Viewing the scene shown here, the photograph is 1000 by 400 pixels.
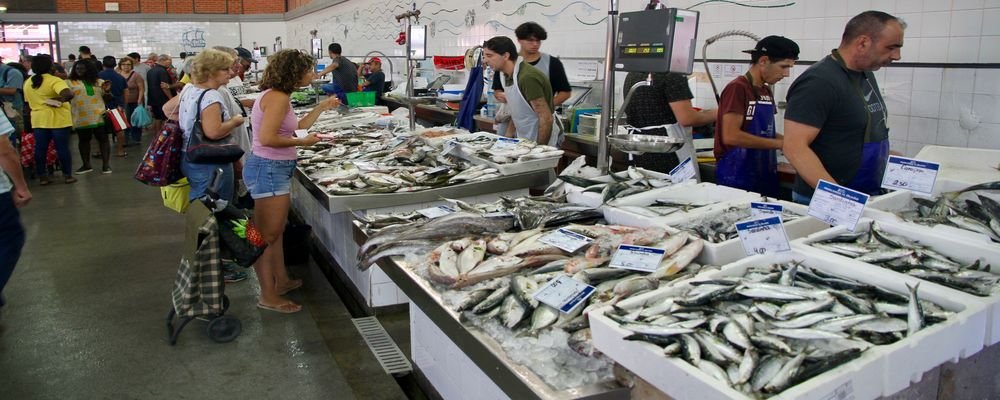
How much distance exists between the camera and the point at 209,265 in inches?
162

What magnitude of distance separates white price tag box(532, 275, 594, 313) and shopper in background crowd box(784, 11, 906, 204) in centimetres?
166

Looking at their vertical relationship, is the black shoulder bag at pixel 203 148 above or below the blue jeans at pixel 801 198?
above

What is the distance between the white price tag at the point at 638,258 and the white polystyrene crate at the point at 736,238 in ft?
0.56

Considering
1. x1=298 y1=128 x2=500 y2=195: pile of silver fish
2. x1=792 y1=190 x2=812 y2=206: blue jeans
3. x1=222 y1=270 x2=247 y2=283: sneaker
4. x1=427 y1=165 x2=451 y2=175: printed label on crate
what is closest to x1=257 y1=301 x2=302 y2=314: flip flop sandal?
x1=222 y1=270 x2=247 y2=283: sneaker

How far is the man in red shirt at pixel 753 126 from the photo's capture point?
421cm

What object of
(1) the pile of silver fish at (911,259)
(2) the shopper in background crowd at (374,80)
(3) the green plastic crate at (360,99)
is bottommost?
(1) the pile of silver fish at (911,259)

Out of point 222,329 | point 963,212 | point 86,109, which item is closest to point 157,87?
point 86,109

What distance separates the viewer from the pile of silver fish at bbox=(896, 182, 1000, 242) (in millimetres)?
2482

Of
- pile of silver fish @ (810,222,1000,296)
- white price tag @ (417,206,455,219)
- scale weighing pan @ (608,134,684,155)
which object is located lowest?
white price tag @ (417,206,455,219)

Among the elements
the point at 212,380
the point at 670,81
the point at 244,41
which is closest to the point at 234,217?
the point at 212,380

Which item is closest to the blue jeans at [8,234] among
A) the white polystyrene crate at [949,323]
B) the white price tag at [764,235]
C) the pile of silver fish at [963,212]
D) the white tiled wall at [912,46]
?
the white price tag at [764,235]

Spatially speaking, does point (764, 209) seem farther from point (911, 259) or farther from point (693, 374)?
point (693, 374)

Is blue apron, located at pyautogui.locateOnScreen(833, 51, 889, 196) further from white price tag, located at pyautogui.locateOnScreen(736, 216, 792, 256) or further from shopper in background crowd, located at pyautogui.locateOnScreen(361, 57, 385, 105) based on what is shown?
shopper in background crowd, located at pyautogui.locateOnScreen(361, 57, 385, 105)

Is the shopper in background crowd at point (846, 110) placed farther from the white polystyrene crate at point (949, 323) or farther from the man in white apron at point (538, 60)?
the man in white apron at point (538, 60)
